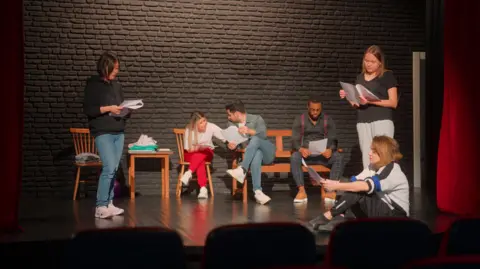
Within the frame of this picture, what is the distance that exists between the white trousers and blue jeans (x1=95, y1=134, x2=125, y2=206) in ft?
6.25

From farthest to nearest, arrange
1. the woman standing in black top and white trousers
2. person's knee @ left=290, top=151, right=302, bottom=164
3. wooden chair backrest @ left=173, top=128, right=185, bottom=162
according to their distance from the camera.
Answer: wooden chair backrest @ left=173, top=128, right=185, bottom=162 → person's knee @ left=290, top=151, right=302, bottom=164 → the woman standing in black top and white trousers

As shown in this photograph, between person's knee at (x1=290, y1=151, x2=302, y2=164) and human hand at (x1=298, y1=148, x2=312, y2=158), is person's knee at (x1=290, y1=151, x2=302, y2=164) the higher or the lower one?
the lower one

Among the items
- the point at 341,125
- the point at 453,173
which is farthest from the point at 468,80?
the point at 341,125

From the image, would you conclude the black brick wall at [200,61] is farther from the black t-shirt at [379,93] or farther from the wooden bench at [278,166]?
the black t-shirt at [379,93]

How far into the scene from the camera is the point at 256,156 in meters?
6.88

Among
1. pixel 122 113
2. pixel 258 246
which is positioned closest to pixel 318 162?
pixel 122 113

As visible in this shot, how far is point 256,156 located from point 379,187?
2.54 m

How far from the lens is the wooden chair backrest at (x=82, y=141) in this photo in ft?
23.6

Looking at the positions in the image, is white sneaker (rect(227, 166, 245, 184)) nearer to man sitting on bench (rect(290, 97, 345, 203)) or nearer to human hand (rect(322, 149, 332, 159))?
man sitting on bench (rect(290, 97, 345, 203))

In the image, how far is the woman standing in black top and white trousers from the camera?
534 centimetres

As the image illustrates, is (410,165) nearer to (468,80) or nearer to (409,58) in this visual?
(409,58)

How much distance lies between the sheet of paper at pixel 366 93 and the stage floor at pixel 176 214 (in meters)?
1.02

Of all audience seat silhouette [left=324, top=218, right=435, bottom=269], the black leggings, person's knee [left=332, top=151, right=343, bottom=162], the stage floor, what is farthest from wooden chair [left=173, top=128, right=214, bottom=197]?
audience seat silhouette [left=324, top=218, right=435, bottom=269]

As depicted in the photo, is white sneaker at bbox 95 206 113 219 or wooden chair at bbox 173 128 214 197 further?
wooden chair at bbox 173 128 214 197
